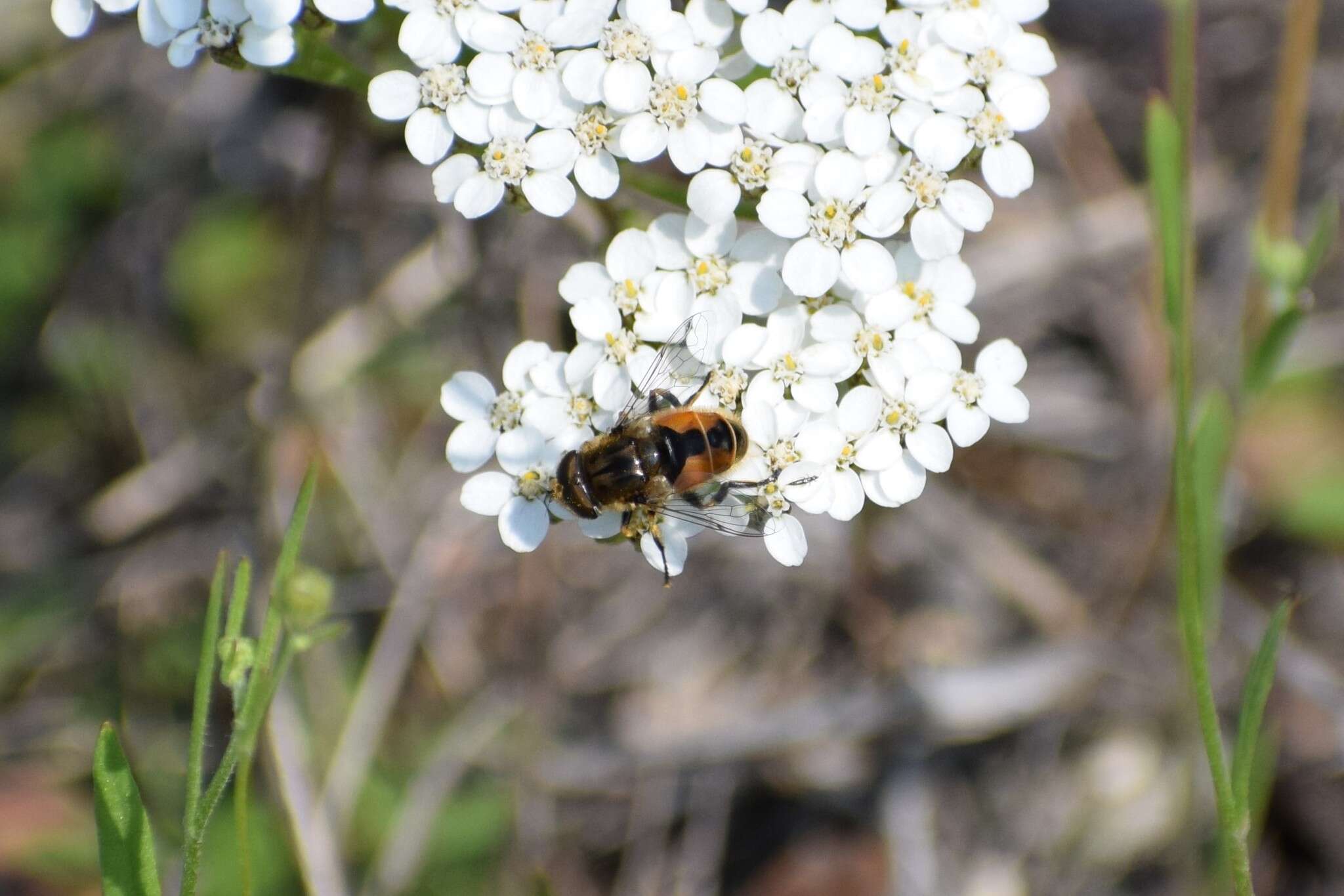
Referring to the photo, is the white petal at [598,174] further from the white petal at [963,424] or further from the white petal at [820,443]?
the white petal at [963,424]

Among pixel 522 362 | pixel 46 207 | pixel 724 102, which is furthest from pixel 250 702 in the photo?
pixel 46 207

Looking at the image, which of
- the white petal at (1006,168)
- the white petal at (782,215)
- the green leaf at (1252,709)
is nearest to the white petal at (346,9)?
the white petal at (782,215)

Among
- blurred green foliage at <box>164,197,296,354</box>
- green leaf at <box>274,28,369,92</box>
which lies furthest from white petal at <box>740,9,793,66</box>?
blurred green foliage at <box>164,197,296,354</box>

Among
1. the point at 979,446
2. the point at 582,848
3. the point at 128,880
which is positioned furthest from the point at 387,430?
the point at 128,880

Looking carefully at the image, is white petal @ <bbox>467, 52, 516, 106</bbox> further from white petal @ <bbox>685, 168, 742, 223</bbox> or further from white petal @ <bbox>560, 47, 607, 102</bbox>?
white petal @ <bbox>685, 168, 742, 223</bbox>

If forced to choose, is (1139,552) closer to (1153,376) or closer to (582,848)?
(1153,376)

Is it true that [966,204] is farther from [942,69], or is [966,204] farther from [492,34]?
[492,34]

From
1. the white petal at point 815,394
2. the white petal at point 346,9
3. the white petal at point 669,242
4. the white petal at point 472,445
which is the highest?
the white petal at point 346,9
